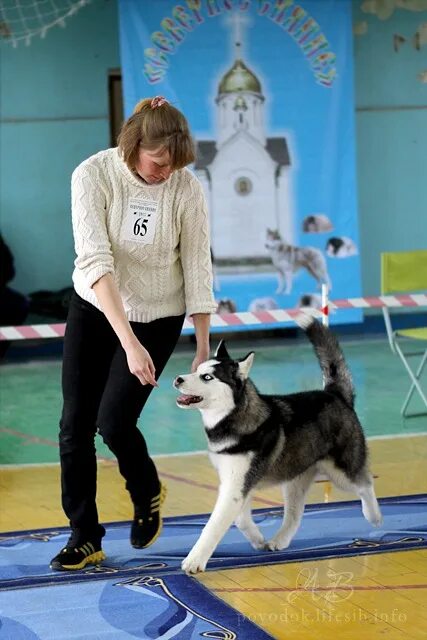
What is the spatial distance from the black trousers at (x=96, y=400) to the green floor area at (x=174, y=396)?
2144 millimetres

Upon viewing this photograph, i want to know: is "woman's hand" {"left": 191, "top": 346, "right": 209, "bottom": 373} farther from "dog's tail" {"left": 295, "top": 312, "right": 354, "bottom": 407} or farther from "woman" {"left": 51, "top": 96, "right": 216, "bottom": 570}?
"dog's tail" {"left": 295, "top": 312, "right": 354, "bottom": 407}

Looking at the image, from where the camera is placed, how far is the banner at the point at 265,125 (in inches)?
392

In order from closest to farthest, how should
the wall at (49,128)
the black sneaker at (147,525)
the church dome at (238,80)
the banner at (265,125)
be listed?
the black sneaker at (147,525) → the banner at (265,125) → the church dome at (238,80) → the wall at (49,128)

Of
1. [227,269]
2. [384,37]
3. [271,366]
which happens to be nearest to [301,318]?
[271,366]

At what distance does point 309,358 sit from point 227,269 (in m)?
1.18

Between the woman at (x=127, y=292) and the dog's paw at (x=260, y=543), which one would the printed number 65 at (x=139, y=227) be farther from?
the dog's paw at (x=260, y=543)

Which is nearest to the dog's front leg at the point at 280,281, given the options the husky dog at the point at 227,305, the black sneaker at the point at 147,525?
the husky dog at the point at 227,305

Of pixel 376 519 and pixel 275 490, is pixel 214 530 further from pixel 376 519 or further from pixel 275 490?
pixel 275 490

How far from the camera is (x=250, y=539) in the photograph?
165 inches

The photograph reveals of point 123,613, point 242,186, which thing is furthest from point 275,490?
point 242,186

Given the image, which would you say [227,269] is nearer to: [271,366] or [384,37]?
[271,366]

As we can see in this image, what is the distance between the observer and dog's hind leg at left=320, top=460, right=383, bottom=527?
4285mm

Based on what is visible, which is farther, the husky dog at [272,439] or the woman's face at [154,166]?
the husky dog at [272,439]

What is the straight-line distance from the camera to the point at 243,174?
10133mm
